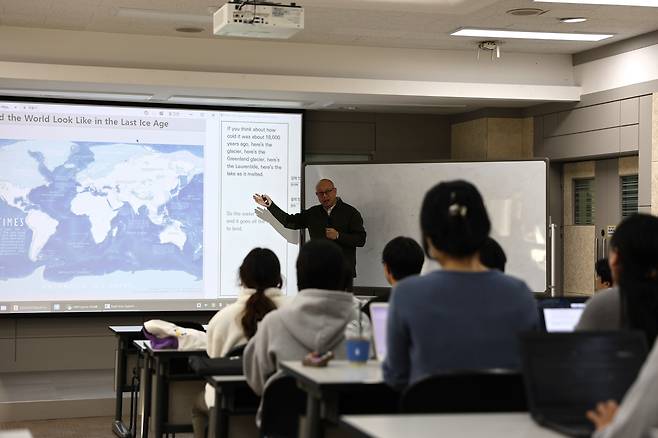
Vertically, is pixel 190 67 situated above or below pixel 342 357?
above

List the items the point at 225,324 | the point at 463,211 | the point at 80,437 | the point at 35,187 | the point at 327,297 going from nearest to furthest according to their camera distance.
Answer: the point at 463,211
the point at 327,297
the point at 225,324
the point at 80,437
the point at 35,187

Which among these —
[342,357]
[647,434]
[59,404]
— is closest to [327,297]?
[342,357]

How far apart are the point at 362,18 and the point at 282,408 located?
13.4 feet

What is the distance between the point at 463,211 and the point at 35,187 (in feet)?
21.3

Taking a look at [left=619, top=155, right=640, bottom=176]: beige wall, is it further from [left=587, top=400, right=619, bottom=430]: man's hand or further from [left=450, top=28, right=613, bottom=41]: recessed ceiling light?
[left=587, top=400, right=619, bottom=430]: man's hand

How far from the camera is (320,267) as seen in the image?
3783 millimetres

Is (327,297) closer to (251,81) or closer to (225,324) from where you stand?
(225,324)

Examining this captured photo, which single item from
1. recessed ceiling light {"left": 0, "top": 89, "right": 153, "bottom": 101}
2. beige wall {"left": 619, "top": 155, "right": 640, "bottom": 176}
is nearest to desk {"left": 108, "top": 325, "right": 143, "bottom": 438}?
recessed ceiling light {"left": 0, "top": 89, "right": 153, "bottom": 101}

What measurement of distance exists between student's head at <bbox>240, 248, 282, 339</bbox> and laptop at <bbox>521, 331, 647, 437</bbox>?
7.04 feet

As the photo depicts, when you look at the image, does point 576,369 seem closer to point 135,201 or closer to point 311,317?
point 311,317

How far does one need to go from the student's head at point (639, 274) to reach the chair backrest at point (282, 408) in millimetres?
1322

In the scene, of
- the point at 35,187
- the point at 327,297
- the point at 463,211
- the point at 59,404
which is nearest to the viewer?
the point at 463,211

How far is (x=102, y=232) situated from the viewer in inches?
347

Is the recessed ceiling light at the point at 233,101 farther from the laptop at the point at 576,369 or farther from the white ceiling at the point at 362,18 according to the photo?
the laptop at the point at 576,369
